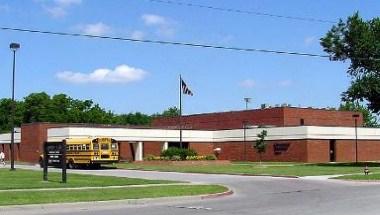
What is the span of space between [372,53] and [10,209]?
1542 inches

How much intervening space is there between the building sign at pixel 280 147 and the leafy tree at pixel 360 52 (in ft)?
52.1

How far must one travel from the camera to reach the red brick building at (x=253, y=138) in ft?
219

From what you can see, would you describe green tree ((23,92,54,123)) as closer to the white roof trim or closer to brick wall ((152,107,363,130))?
brick wall ((152,107,363,130))

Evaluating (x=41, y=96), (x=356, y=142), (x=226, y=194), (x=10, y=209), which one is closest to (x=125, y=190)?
(x=226, y=194)

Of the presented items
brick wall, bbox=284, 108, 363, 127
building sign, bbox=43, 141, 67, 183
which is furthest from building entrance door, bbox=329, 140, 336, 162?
building sign, bbox=43, 141, 67, 183

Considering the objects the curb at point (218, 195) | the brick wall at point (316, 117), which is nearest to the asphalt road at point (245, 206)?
the curb at point (218, 195)

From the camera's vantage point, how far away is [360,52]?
51.2 m

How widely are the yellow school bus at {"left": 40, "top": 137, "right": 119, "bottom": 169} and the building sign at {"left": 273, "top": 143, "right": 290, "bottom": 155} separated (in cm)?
2330

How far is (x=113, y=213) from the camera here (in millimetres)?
16875

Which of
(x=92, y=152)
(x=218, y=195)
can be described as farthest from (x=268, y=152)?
(x=218, y=195)

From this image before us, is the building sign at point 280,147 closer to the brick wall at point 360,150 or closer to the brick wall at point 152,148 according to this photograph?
the brick wall at point 360,150

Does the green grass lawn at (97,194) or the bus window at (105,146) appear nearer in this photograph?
the green grass lawn at (97,194)

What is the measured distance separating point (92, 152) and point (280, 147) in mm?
25706

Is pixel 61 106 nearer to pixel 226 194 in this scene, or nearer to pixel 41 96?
pixel 41 96
